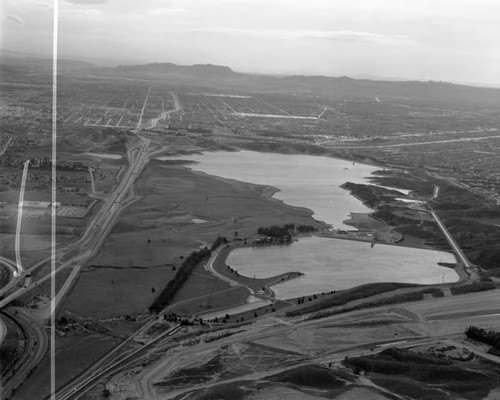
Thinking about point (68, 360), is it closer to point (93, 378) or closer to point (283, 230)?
point (93, 378)

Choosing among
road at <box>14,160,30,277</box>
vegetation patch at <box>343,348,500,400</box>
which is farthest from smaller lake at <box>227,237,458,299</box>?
road at <box>14,160,30,277</box>

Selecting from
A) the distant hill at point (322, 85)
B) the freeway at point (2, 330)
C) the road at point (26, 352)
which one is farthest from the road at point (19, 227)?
the distant hill at point (322, 85)

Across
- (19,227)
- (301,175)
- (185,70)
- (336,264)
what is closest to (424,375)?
(336,264)

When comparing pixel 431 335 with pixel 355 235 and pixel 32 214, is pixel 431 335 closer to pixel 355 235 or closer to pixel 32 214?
pixel 355 235

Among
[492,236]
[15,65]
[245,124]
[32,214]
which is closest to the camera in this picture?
[32,214]

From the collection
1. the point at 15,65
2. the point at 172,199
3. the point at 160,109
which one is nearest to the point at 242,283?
the point at 172,199

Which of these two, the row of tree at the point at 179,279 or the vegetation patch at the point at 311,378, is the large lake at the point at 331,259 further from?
the vegetation patch at the point at 311,378
